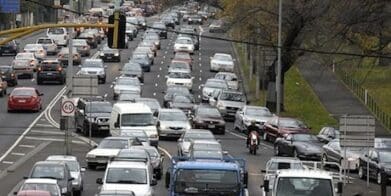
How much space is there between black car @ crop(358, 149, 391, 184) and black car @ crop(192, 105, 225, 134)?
14.8 m

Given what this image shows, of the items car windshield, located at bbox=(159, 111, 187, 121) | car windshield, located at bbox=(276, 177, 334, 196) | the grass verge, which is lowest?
the grass verge

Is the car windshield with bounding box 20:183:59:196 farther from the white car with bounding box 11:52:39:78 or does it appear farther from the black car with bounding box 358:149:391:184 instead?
the white car with bounding box 11:52:39:78

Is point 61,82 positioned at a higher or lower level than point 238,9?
lower

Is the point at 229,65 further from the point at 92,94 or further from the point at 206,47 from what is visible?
the point at 92,94

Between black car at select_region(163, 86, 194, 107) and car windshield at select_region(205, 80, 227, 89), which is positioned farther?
car windshield at select_region(205, 80, 227, 89)

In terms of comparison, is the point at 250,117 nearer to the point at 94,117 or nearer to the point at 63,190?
the point at 94,117

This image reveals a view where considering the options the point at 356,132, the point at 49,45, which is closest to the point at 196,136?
Answer: the point at 356,132

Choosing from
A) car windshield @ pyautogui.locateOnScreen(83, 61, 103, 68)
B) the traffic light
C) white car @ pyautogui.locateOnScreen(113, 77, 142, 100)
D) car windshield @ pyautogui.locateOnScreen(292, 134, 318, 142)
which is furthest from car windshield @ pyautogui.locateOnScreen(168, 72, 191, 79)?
the traffic light

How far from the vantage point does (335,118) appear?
225 ft

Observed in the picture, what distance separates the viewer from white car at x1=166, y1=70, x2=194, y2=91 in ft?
251

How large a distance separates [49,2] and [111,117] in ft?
280

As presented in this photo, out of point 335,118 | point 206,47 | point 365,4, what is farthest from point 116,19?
point 206,47

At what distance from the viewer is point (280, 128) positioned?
5638 cm

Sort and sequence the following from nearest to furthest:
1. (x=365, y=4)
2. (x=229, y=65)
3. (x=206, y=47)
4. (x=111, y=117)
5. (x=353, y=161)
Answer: (x=365, y=4), (x=353, y=161), (x=111, y=117), (x=229, y=65), (x=206, y=47)
